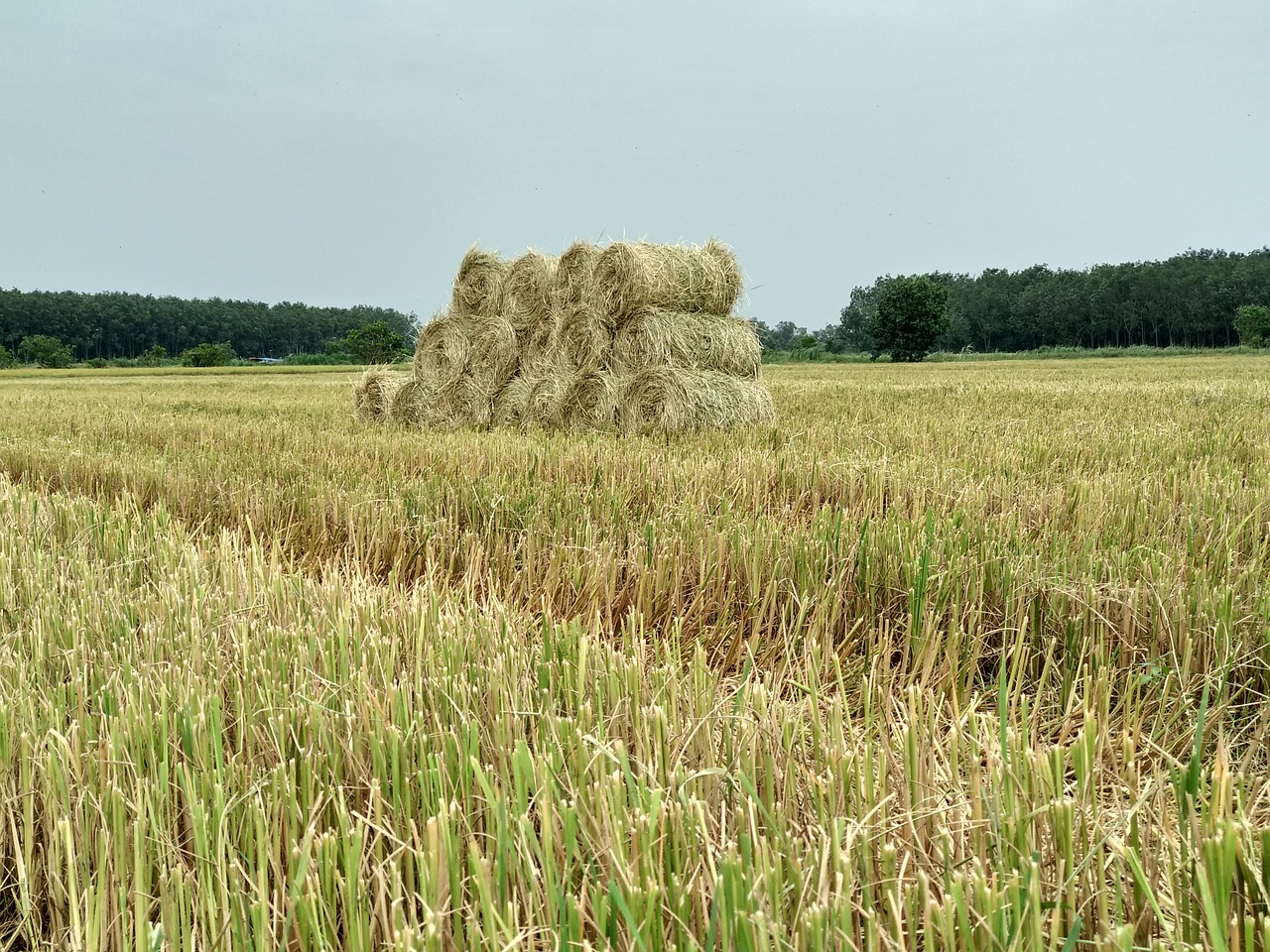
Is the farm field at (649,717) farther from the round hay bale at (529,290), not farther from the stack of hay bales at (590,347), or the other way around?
the round hay bale at (529,290)

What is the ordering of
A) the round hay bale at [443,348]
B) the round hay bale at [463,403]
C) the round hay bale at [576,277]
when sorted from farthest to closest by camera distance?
1. the round hay bale at [443,348]
2. the round hay bale at [463,403]
3. the round hay bale at [576,277]

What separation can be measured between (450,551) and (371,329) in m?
63.8

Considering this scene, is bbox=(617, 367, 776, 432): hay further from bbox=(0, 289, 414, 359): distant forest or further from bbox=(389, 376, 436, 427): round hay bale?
bbox=(0, 289, 414, 359): distant forest

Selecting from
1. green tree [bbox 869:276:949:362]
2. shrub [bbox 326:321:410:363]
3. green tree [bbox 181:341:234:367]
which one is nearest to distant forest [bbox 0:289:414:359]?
shrub [bbox 326:321:410:363]

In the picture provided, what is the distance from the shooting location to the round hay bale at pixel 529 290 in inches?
347

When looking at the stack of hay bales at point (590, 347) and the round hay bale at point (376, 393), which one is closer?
the stack of hay bales at point (590, 347)

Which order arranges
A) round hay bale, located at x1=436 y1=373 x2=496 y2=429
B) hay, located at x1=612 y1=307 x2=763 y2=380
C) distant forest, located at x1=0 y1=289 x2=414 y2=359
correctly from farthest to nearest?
distant forest, located at x1=0 y1=289 x2=414 y2=359 < round hay bale, located at x1=436 y1=373 x2=496 y2=429 < hay, located at x1=612 y1=307 x2=763 y2=380

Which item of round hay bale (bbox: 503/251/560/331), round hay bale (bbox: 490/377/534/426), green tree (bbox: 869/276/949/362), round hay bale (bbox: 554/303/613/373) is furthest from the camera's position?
green tree (bbox: 869/276/949/362)

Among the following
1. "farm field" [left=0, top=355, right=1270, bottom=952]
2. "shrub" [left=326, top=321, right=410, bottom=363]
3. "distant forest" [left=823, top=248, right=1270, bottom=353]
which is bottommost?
"farm field" [left=0, top=355, right=1270, bottom=952]

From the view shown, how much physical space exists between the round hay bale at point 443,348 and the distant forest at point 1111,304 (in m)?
69.1

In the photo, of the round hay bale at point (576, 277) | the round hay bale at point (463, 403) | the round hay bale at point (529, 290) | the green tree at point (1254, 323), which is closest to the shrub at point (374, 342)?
the round hay bale at point (463, 403)

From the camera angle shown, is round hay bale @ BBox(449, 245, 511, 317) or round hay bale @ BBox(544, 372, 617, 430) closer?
round hay bale @ BBox(544, 372, 617, 430)

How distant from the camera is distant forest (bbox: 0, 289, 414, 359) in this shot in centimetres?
9850

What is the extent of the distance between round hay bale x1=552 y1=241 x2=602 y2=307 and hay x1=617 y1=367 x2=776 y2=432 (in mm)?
1127
